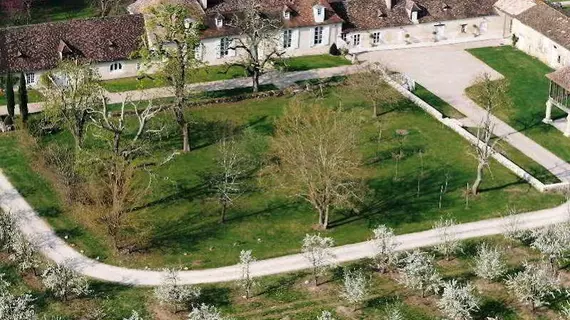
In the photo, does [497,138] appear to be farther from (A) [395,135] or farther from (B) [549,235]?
(B) [549,235]

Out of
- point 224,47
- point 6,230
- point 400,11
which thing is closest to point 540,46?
point 400,11

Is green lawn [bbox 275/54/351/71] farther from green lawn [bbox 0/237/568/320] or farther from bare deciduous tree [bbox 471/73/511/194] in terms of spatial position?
green lawn [bbox 0/237/568/320]

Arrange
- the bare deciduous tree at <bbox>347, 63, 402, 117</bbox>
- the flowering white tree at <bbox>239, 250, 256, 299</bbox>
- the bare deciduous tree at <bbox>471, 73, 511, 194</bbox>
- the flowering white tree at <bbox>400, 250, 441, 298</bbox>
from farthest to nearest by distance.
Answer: the bare deciduous tree at <bbox>347, 63, 402, 117</bbox> → the bare deciduous tree at <bbox>471, 73, 511, 194</bbox> → the flowering white tree at <bbox>239, 250, 256, 299</bbox> → the flowering white tree at <bbox>400, 250, 441, 298</bbox>

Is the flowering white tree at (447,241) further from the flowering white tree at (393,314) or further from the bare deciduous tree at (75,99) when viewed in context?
the bare deciduous tree at (75,99)

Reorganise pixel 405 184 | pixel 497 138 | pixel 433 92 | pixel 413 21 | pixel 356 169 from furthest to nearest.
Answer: pixel 413 21, pixel 433 92, pixel 497 138, pixel 405 184, pixel 356 169

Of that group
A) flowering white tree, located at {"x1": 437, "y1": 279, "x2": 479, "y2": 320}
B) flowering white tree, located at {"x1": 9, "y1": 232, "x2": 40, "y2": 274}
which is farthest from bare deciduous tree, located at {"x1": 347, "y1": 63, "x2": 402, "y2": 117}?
flowering white tree, located at {"x1": 9, "y1": 232, "x2": 40, "y2": 274}

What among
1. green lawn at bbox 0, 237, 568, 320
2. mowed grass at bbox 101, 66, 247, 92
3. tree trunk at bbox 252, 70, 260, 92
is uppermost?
tree trunk at bbox 252, 70, 260, 92

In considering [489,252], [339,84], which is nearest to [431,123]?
[339,84]

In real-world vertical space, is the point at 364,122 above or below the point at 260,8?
below
